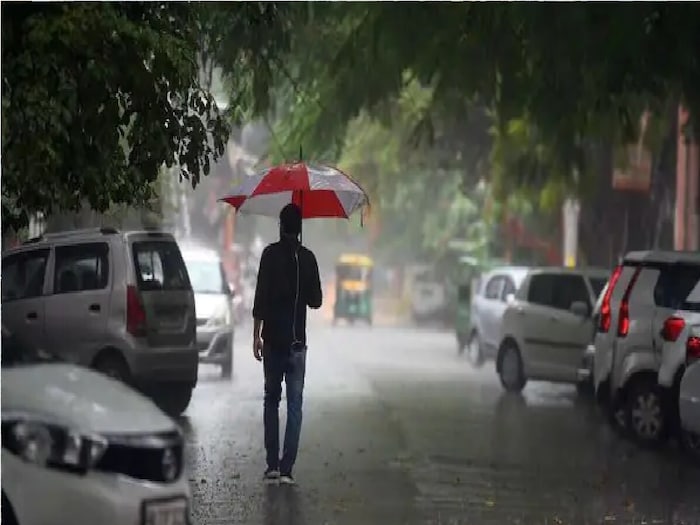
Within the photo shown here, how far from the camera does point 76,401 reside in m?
7.43

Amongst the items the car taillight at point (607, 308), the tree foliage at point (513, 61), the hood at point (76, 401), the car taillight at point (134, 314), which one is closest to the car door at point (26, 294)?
the hood at point (76, 401)

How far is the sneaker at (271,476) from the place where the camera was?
10414mm

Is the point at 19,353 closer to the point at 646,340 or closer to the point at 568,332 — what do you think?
the point at 646,340

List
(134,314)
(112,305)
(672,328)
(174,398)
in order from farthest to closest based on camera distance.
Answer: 1. (672,328)
2. (174,398)
3. (134,314)
4. (112,305)

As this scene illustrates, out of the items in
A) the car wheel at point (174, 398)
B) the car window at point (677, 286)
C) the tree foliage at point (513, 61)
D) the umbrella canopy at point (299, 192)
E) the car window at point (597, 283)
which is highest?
the tree foliage at point (513, 61)

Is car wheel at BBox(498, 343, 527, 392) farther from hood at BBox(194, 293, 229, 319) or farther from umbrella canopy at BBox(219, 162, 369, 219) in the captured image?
umbrella canopy at BBox(219, 162, 369, 219)

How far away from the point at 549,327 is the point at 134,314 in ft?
29.4

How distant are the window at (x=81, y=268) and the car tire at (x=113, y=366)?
487 millimetres

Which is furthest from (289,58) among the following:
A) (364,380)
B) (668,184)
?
(668,184)

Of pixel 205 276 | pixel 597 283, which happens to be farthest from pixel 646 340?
pixel 597 283

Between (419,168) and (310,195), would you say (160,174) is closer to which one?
(310,195)

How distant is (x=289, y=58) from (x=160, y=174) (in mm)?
3771

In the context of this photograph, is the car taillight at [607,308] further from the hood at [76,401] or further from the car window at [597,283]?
the hood at [76,401]

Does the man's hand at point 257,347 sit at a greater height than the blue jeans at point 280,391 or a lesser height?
greater
